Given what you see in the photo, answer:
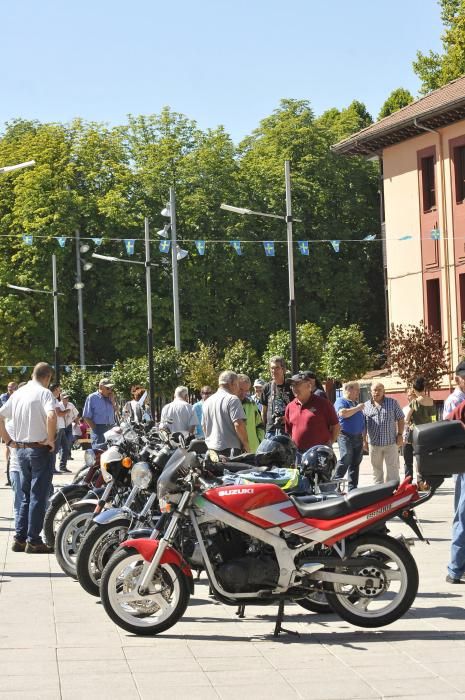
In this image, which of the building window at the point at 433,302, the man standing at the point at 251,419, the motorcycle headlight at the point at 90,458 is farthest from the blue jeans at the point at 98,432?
the building window at the point at 433,302

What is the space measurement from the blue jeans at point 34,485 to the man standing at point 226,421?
1.75 metres

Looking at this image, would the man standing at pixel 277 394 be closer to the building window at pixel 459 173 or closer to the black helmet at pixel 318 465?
the black helmet at pixel 318 465

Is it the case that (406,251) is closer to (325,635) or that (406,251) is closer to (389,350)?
(389,350)

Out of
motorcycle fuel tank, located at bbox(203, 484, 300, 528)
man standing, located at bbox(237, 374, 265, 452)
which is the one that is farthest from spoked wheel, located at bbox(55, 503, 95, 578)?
man standing, located at bbox(237, 374, 265, 452)

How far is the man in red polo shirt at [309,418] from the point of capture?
1373cm

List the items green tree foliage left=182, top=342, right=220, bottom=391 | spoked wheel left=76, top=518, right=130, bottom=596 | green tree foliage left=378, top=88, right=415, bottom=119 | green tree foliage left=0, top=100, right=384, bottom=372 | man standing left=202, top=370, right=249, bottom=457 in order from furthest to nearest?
green tree foliage left=378, top=88, right=415, bottom=119 → green tree foliage left=0, top=100, right=384, bottom=372 → green tree foliage left=182, top=342, right=220, bottom=391 → man standing left=202, top=370, right=249, bottom=457 → spoked wheel left=76, top=518, right=130, bottom=596

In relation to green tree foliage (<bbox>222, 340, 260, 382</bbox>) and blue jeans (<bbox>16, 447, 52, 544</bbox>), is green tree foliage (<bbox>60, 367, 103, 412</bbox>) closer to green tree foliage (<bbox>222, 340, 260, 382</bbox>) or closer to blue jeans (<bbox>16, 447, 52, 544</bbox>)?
green tree foliage (<bbox>222, 340, 260, 382</bbox>)

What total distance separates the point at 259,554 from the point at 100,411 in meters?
11.5

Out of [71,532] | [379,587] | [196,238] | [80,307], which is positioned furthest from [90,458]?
[196,238]

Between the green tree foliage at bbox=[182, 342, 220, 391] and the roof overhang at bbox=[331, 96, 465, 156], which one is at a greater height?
the roof overhang at bbox=[331, 96, 465, 156]

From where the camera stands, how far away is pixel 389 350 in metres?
37.5

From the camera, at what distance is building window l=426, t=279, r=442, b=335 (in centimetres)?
4297

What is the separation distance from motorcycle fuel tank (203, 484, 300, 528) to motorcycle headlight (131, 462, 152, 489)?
82cm

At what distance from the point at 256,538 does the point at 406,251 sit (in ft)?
118
